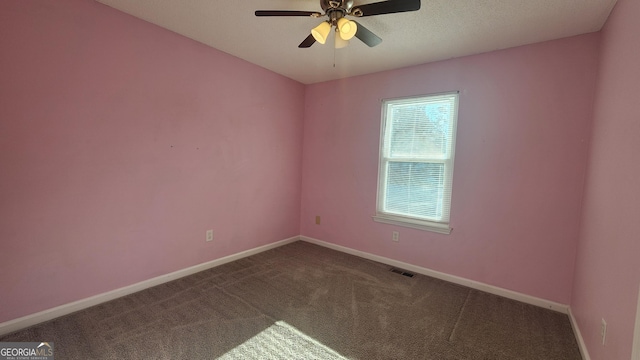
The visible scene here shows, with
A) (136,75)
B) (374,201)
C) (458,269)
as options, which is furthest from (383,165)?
(136,75)

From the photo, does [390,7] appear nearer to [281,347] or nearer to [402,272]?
[281,347]

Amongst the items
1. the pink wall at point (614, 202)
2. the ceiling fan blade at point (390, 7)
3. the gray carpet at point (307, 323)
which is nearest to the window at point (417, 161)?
the gray carpet at point (307, 323)

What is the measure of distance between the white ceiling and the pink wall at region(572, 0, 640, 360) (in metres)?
0.34

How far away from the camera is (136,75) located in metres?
2.26

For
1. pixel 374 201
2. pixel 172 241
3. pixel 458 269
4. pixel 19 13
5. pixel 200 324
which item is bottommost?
pixel 200 324

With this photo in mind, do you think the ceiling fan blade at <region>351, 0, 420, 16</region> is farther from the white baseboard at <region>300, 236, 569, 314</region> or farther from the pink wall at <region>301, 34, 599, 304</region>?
the white baseboard at <region>300, 236, 569, 314</region>

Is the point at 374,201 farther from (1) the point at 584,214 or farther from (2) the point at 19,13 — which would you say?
(2) the point at 19,13

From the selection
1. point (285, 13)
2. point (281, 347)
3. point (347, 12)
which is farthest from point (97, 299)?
point (347, 12)

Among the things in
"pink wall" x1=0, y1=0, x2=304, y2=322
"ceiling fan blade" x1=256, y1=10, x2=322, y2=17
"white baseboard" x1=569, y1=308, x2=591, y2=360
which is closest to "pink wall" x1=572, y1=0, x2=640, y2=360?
"white baseboard" x1=569, y1=308, x2=591, y2=360

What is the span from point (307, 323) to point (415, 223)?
5.59ft

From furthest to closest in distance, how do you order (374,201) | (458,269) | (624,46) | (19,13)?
(374,201), (458,269), (19,13), (624,46)

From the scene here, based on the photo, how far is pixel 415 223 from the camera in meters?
3.03

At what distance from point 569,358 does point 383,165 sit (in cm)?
225

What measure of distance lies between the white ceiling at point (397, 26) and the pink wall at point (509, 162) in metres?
0.22
